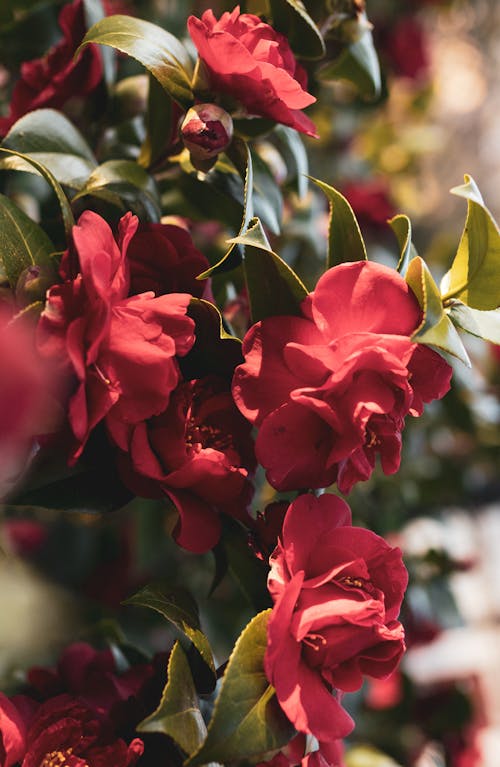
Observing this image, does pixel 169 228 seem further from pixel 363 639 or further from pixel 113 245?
pixel 363 639

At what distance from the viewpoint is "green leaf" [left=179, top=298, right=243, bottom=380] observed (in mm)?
515

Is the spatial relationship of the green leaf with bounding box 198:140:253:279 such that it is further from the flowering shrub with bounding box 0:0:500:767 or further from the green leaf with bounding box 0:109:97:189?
the green leaf with bounding box 0:109:97:189

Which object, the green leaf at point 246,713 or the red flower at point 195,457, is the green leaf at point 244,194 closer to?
the red flower at point 195,457

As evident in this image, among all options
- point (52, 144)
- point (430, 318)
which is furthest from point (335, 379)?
point (52, 144)

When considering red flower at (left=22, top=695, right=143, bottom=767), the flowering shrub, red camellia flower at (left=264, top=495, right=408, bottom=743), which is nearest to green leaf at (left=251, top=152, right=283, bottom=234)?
the flowering shrub

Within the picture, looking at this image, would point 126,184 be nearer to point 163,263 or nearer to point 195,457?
point 163,263

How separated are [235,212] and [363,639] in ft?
1.10

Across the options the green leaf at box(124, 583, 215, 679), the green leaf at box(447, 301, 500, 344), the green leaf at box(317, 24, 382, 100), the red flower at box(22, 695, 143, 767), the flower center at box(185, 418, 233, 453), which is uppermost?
the green leaf at box(317, 24, 382, 100)

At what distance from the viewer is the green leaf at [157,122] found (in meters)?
0.64

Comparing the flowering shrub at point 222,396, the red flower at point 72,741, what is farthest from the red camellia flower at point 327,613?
the red flower at point 72,741

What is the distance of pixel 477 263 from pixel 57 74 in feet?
1.13

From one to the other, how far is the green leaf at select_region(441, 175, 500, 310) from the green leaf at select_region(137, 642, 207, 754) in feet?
0.87

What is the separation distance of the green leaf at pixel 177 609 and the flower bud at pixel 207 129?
27 cm

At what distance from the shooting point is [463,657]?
204 centimetres
